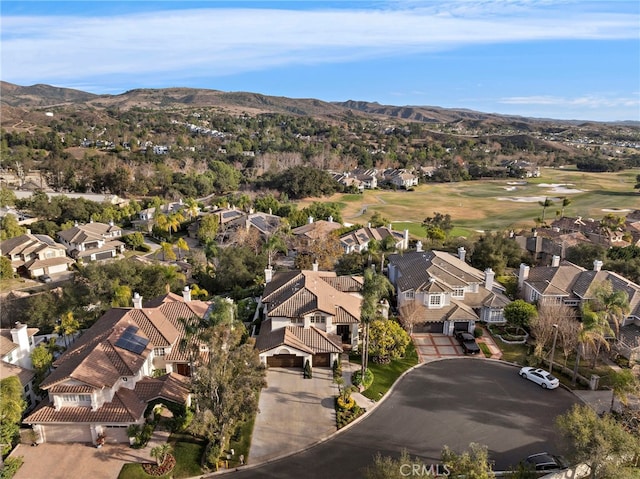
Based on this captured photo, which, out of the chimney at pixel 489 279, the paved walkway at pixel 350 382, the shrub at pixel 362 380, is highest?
the chimney at pixel 489 279

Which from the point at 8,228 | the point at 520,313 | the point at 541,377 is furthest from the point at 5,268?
the point at 541,377

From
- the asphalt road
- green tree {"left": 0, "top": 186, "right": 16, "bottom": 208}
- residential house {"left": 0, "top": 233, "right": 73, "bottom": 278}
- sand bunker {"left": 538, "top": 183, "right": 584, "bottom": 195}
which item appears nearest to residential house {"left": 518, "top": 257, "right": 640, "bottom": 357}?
the asphalt road

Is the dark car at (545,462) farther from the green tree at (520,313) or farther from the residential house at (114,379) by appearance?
the residential house at (114,379)

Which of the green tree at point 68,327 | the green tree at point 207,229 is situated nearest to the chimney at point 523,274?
the green tree at point 68,327

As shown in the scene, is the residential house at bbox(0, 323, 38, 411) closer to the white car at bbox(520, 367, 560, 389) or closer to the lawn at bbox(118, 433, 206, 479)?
the lawn at bbox(118, 433, 206, 479)

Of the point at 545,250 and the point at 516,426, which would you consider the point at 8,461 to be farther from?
the point at 545,250

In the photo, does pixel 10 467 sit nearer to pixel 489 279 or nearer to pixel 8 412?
pixel 8 412

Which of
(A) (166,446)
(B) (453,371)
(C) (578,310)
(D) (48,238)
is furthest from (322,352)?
(D) (48,238)

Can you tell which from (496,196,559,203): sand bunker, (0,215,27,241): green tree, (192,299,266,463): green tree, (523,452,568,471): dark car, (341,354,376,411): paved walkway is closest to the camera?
(523,452,568,471): dark car
